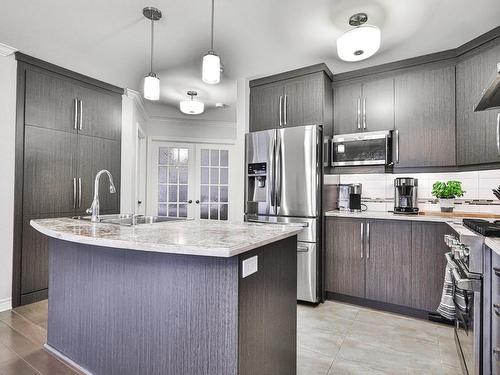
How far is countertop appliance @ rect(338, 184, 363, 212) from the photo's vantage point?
3.24 meters

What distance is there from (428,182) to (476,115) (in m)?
0.80

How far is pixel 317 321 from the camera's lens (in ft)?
8.59

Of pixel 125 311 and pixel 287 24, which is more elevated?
pixel 287 24

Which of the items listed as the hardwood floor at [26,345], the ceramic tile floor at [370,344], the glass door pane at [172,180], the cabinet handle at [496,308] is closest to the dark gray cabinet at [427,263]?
the ceramic tile floor at [370,344]

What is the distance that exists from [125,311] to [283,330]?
838 mm

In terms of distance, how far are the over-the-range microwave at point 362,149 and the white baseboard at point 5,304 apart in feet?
11.4

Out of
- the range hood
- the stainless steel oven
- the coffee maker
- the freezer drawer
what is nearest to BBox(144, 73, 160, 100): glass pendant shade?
the freezer drawer

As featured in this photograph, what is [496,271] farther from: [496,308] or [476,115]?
[476,115]

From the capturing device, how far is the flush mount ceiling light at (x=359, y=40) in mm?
2314

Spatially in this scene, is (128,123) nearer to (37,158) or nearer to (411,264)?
(37,158)

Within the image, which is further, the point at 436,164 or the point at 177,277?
the point at 436,164

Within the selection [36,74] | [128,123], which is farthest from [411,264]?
[36,74]

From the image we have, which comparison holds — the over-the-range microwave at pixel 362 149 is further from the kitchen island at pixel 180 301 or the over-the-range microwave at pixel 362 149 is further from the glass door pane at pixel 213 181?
the glass door pane at pixel 213 181

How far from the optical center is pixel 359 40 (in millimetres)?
2344
